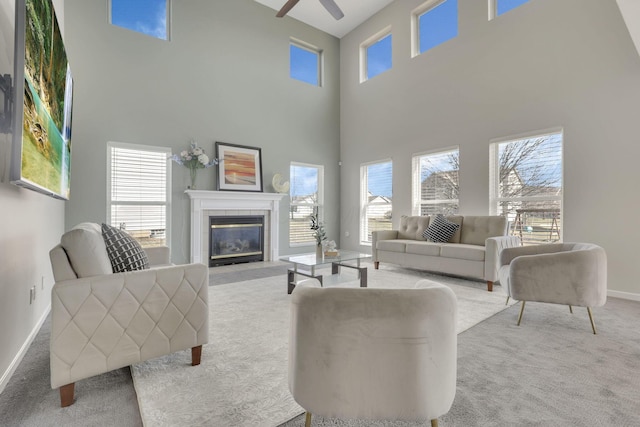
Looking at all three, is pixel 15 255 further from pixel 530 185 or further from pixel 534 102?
pixel 534 102

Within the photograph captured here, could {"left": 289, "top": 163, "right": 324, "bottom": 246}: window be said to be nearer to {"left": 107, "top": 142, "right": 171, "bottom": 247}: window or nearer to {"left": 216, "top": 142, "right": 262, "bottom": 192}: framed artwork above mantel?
{"left": 216, "top": 142, "right": 262, "bottom": 192}: framed artwork above mantel

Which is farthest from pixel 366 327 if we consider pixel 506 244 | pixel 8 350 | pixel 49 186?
pixel 506 244

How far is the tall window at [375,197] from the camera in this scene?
6.20 metres

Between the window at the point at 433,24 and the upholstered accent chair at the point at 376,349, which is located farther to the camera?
the window at the point at 433,24

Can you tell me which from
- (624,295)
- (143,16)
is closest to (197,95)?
(143,16)

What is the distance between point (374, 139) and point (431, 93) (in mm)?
1430

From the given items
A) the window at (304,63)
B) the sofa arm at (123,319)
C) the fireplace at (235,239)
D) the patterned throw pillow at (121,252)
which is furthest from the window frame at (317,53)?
the sofa arm at (123,319)

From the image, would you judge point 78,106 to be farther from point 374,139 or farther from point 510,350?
point 510,350

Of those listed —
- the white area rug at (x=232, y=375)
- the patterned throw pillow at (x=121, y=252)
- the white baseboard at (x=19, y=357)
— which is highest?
the patterned throw pillow at (x=121, y=252)

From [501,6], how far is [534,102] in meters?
1.66

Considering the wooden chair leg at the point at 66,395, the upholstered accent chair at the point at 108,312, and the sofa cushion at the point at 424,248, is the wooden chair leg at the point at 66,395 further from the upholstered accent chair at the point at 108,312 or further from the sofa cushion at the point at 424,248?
the sofa cushion at the point at 424,248

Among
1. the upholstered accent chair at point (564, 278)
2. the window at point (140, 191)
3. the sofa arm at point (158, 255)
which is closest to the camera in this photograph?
the upholstered accent chair at point (564, 278)

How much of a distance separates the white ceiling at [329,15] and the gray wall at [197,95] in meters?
0.18

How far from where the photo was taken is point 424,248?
14.4 feet
